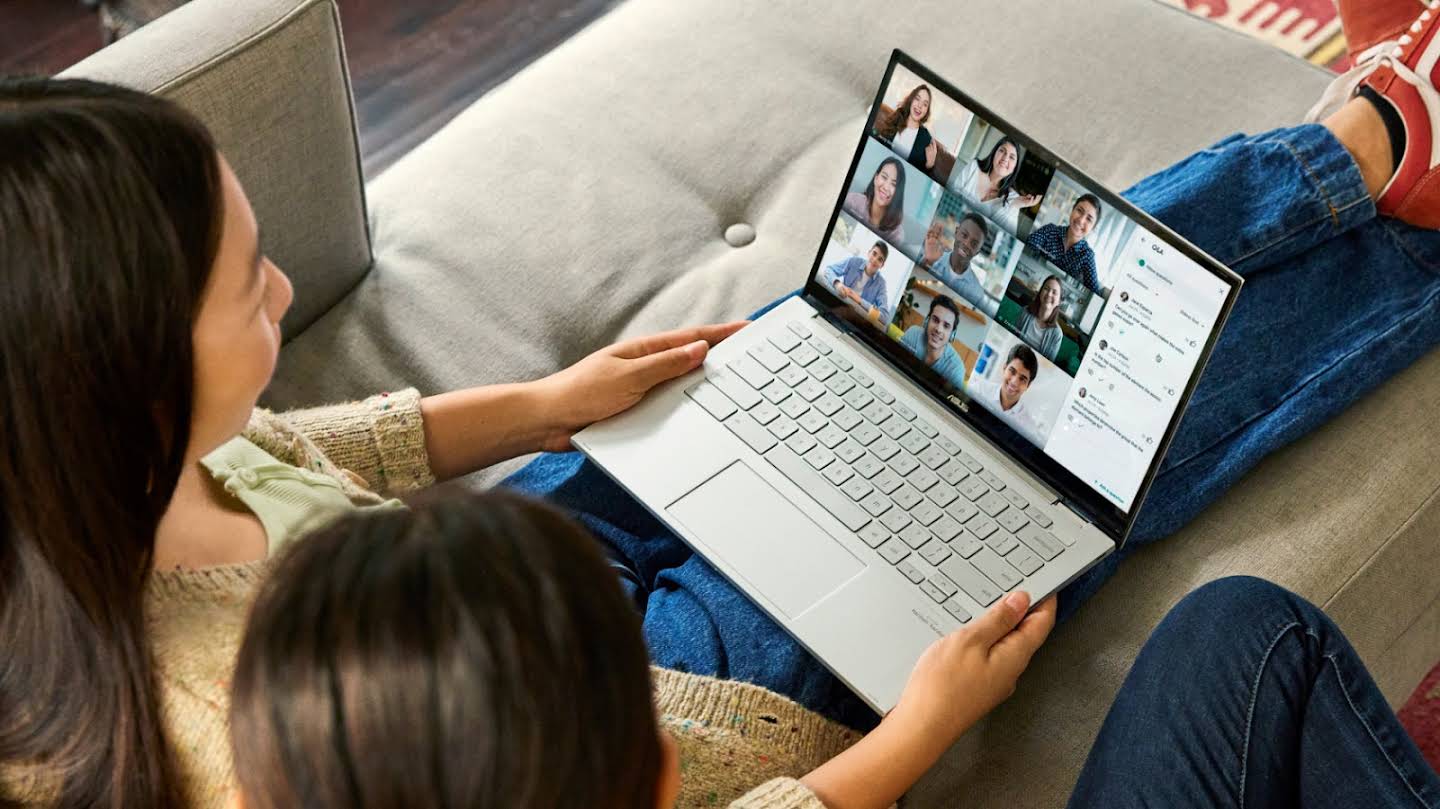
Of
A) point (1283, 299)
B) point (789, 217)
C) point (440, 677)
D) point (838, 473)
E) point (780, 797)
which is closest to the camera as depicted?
point (440, 677)

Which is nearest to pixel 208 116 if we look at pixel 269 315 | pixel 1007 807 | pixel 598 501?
pixel 269 315

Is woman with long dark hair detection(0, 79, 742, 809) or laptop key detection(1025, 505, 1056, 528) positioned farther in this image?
laptop key detection(1025, 505, 1056, 528)

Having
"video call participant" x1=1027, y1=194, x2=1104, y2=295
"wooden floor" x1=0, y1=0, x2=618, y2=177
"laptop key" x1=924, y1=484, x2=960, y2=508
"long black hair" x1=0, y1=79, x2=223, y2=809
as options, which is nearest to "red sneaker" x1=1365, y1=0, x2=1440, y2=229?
"video call participant" x1=1027, y1=194, x2=1104, y2=295

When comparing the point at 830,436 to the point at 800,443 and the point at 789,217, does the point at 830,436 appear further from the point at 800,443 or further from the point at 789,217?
the point at 789,217

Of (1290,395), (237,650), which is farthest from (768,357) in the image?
(237,650)

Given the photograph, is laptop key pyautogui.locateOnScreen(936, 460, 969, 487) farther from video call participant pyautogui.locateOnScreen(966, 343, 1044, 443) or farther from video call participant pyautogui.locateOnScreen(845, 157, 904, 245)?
video call participant pyautogui.locateOnScreen(845, 157, 904, 245)

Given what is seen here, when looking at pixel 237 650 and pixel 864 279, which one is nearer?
pixel 237 650

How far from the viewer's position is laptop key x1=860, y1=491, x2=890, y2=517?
1134 mm

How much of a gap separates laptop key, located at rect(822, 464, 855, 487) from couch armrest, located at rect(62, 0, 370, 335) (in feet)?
1.70

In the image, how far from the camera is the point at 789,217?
1.42 metres

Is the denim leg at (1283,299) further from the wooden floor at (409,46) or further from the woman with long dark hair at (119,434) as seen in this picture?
the wooden floor at (409,46)

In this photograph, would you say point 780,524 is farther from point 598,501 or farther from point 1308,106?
point 1308,106

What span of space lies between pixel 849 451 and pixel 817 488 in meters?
0.04

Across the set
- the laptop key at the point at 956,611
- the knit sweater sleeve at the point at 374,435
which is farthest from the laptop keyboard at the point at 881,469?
the knit sweater sleeve at the point at 374,435
